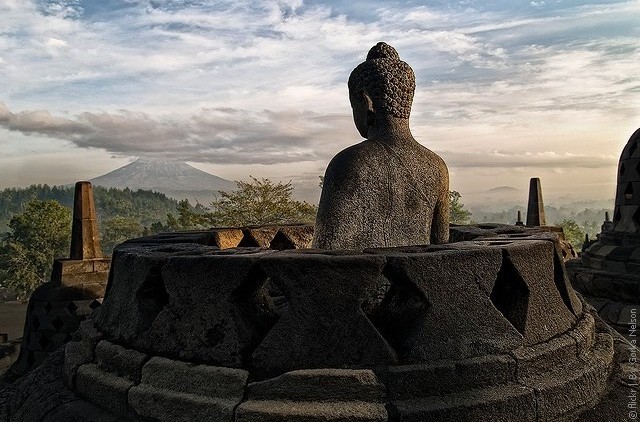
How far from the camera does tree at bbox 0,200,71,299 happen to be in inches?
1455

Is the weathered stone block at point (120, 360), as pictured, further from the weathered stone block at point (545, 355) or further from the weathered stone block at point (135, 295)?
the weathered stone block at point (545, 355)

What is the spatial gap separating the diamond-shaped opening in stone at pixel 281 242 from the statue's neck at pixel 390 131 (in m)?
2.47

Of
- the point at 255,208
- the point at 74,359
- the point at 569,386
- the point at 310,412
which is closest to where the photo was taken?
the point at 310,412

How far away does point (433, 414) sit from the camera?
2.15m

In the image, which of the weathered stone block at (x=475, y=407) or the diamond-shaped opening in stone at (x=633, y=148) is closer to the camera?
the weathered stone block at (x=475, y=407)

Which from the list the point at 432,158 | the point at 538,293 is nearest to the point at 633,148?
the point at 432,158

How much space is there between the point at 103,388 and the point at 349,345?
137cm

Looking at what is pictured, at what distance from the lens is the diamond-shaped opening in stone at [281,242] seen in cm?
588

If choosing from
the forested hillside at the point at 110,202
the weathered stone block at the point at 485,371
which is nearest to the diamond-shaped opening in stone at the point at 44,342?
the weathered stone block at the point at 485,371

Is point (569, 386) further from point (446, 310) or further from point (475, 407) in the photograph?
point (446, 310)

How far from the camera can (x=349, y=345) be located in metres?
2.30

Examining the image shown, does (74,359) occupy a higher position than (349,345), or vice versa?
(349,345)

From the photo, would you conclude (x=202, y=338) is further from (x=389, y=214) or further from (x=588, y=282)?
(x=588, y=282)

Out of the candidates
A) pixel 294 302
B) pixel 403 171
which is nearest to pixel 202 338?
pixel 294 302
